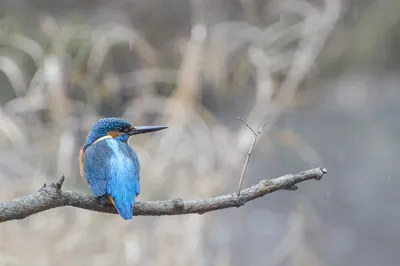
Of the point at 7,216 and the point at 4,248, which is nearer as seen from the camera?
the point at 7,216

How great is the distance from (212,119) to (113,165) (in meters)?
1.21

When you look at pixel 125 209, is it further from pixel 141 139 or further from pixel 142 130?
pixel 141 139

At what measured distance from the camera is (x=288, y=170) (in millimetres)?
2398

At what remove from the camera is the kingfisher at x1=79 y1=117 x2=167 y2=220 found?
590 millimetres

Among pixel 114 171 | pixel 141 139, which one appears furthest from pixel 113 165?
pixel 141 139

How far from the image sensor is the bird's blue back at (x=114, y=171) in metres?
0.59

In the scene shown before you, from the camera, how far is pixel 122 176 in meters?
0.62

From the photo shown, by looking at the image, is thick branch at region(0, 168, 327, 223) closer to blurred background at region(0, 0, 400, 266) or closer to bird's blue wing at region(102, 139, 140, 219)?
bird's blue wing at region(102, 139, 140, 219)

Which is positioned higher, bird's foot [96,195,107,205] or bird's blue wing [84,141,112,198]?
bird's blue wing [84,141,112,198]

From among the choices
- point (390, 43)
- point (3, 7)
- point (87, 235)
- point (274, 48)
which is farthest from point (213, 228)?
point (390, 43)

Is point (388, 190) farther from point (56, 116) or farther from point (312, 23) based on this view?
point (56, 116)

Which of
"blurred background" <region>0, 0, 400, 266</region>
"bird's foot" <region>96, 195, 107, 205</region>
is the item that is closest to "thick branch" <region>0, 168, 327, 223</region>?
"bird's foot" <region>96, 195, 107, 205</region>

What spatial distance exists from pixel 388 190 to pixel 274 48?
31.4 inches

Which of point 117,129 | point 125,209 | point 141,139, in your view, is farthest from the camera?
point 141,139
